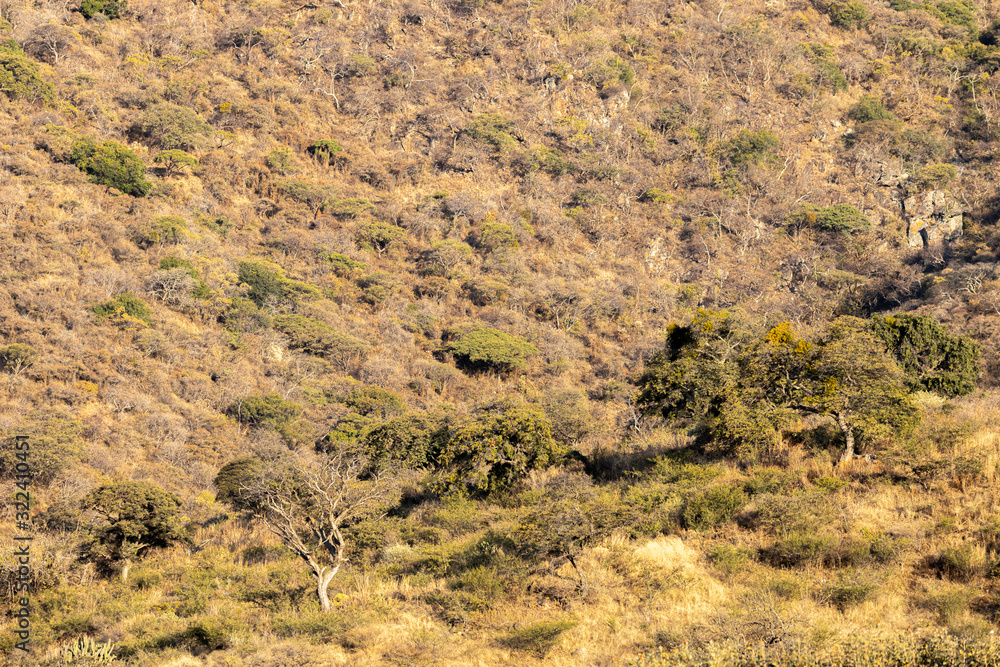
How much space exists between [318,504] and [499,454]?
8.77 meters

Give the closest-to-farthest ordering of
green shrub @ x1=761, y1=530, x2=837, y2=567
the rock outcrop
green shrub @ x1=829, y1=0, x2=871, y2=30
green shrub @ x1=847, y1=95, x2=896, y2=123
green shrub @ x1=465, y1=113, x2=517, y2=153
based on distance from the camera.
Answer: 1. green shrub @ x1=761, y1=530, x2=837, y2=567
2. the rock outcrop
3. green shrub @ x1=465, y1=113, x2=517, y2=153
4. green shrub @ x1=847, y1=95, x2=896, y2=123
5. green shrub @ x1=829, y1=0, x2=871, y2=30

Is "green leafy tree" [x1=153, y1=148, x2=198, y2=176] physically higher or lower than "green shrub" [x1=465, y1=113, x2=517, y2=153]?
lower

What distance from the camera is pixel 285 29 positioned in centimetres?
9456

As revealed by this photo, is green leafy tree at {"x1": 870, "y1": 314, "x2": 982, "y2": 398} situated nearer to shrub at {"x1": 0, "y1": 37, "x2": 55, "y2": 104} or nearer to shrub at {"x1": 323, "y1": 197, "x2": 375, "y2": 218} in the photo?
shrub at {"x1": 323, "y1": 197, "x2": 375, "y2": 218}

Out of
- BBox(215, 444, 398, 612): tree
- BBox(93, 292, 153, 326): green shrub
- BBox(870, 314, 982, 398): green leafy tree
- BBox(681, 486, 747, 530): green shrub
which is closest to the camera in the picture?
BBox(215, 444, 398, 612): tree

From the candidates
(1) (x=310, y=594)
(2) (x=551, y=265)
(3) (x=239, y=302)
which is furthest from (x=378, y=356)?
(1) (x=310, y=594)

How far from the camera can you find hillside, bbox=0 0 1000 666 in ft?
47.2

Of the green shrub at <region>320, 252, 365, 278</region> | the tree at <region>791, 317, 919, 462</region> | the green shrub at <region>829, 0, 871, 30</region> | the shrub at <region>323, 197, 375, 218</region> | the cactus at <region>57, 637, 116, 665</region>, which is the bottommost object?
the green shrub at <region>320, 252, 365, 278</region>

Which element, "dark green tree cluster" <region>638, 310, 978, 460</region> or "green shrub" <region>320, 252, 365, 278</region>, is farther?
"green shrub" <region>320, 252, 365, 278</region>

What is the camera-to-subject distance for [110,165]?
6762cm

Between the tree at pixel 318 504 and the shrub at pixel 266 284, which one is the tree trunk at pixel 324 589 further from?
the shrub at pixel 266 284

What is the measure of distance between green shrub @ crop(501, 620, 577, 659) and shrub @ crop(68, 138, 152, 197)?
67536 millimetres

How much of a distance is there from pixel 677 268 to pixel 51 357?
185 ft

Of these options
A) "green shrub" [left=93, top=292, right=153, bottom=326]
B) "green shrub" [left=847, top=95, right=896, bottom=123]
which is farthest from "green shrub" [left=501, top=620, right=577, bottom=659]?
"green shrub" [left=847, top=95, right=896, bottom=123]
